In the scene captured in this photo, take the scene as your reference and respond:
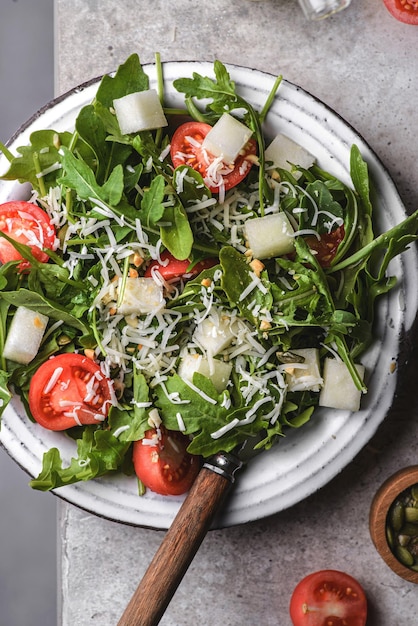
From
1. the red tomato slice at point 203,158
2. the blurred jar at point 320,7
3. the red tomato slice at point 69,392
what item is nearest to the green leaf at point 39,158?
the red tomato slice at point 203,158

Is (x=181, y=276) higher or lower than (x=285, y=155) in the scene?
lower

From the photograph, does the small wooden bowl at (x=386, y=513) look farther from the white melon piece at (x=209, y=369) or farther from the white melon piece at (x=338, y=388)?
the white melon piece at (x=209, y=369)

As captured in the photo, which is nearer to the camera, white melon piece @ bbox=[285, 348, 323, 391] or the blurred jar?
white melon piece @ bbox=[285, 348, 323, 391]

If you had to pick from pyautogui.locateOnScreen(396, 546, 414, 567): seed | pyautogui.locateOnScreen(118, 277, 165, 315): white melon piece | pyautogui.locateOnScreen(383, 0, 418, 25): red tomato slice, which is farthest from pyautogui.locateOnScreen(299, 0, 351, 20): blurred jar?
pyautogui.locateOnScreen(396, 546, 414, 567): seed

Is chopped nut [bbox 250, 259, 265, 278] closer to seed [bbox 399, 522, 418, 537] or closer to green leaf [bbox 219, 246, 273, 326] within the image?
green leaf [bbox 219, 246, 273, 326]

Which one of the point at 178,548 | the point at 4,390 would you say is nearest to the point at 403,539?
the point at 178,548

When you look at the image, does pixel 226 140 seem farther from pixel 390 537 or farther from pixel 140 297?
pixel 390 537
